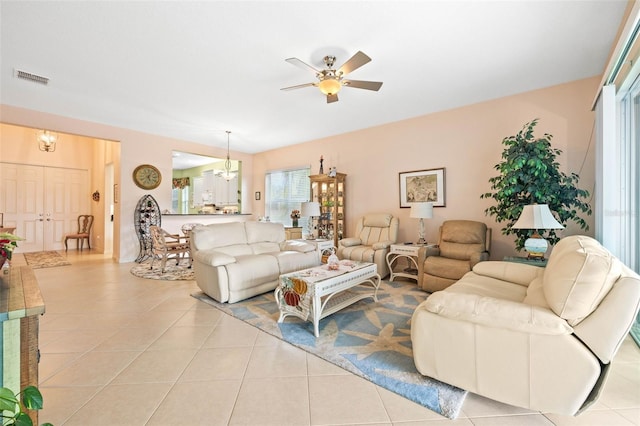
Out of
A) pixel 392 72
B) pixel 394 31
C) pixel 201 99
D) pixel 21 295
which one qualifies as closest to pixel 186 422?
pixel 21 295

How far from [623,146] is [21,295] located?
4.59m

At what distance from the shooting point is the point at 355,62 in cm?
261

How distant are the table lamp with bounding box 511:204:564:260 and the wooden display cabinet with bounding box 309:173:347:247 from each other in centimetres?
327

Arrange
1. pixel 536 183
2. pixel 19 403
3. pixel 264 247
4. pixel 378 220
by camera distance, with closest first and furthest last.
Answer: pixel 19 403, pixel 536 183, pixel 264 247, pixel 378 220

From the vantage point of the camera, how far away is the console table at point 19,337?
1.05 metres

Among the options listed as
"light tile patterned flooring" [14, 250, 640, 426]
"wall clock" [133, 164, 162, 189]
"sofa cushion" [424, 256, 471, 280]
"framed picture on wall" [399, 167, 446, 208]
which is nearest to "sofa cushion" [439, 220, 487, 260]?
"sofa cushion" [424, 256, 471, 280]

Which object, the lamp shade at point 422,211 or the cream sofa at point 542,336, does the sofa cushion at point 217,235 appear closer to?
the lamp shade at point 422,211

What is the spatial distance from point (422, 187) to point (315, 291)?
3.10 meters

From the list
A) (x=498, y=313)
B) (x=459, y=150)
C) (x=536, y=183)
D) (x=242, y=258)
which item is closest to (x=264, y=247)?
(x=242, y=258)

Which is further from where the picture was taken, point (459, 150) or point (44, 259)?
point (44, 259)

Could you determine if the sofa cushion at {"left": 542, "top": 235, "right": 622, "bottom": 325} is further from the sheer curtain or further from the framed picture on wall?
the framed picture on wall

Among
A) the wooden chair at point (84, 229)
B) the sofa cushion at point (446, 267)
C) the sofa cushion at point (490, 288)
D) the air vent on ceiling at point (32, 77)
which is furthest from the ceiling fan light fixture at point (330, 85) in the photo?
the wooden chair at point (84, 229)

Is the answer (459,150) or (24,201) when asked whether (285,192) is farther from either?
(24,201)

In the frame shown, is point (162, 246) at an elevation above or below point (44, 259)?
above
